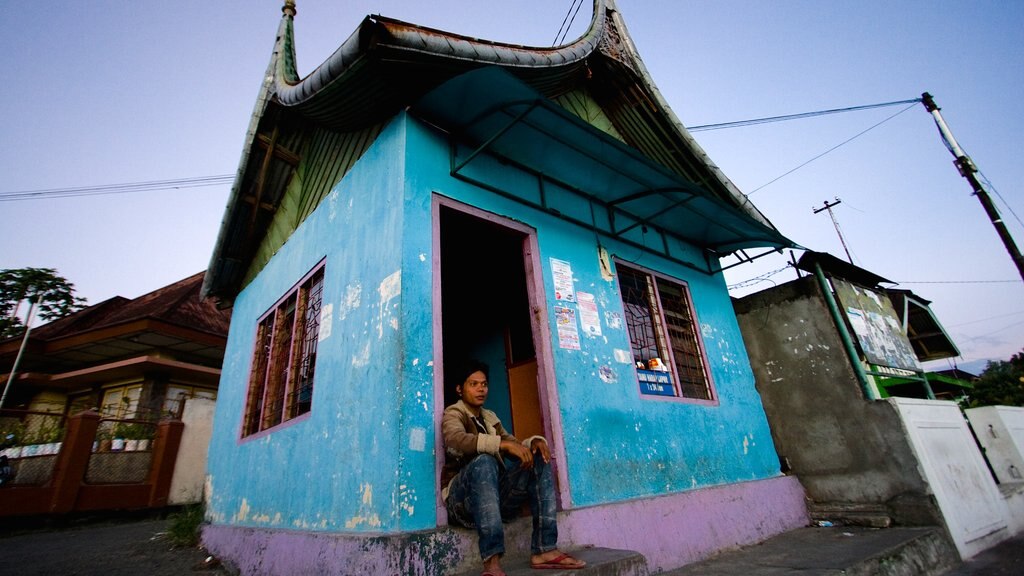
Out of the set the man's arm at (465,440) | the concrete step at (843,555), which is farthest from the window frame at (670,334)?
the man's arm at (465,440)

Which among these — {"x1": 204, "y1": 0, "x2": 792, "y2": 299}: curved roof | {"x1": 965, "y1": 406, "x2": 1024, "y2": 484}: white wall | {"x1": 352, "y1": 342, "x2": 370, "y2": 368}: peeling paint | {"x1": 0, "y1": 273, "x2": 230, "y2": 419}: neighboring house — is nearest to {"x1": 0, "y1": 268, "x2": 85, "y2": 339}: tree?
{"x1": 0, "y1": 273, "x2": 230, "y2": 419}: neighboring house

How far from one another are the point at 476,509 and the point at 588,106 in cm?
543

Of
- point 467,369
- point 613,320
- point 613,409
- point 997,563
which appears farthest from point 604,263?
point 997,563

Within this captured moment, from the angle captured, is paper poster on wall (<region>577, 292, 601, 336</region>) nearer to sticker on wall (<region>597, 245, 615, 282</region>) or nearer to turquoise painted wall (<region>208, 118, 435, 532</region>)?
sticker on wall (<region>597, 245, 615, 282</region>)

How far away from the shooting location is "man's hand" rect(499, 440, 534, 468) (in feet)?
8.38

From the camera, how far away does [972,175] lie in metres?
9.43

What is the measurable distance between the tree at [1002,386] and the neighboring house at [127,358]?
3003 centimetres

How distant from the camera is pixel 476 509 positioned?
2.41 meters

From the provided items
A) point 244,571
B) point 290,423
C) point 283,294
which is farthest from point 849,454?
point 283,294

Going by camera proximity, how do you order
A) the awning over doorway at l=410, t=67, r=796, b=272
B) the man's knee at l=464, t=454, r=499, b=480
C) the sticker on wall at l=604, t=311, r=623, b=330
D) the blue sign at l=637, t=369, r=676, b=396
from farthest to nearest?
the blue sign at l=637, t=369, r=676, b=396, the sticker on wall at l=604, t=311, r=623, b=330, the awning over doorway at l=410, t=67, r=796, b=272, the man's knee at l=464, t=454, r=499, b=480

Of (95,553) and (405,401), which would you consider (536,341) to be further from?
(95,553)

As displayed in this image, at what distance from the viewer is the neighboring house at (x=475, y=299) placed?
10.4 feet

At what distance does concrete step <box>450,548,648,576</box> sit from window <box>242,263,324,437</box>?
2.82m

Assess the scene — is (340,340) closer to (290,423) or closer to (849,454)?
(290,423)
